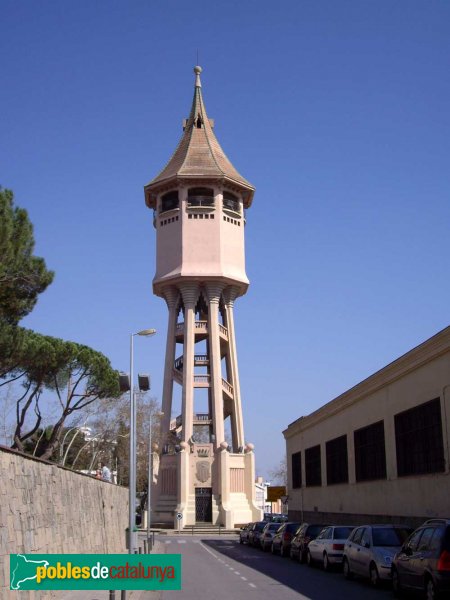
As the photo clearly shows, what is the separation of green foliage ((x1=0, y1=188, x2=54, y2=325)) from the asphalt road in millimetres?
11376

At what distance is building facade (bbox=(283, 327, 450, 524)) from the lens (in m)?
26.3

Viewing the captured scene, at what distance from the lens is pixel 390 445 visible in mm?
31250

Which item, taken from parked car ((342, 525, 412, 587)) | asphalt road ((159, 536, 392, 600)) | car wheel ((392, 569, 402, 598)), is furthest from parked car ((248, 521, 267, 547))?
car wheel ((392, 569, 402, 598))

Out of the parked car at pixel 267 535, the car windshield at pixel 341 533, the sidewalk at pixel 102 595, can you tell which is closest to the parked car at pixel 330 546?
the car windshield at pixel 341 533

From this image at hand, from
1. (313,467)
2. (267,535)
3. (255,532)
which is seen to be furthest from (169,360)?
(267,535)

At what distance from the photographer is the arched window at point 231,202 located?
→ 226ft

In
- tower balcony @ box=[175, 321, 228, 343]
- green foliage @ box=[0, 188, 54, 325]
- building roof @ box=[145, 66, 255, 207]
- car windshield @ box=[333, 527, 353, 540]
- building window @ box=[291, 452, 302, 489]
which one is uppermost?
building roof @ box=[145, 66, 255, 207]

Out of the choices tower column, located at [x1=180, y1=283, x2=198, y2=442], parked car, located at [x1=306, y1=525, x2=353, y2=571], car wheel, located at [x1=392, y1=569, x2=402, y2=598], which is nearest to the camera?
car wheel, located at [x1=392, y1=569, x2=402, y2=598]

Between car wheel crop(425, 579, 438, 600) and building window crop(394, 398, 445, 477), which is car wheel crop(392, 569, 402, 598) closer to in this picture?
car wheel crop(425, 579, 438, 600)

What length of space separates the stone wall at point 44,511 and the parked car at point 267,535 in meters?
11.4

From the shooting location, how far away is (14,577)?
13.0 meters

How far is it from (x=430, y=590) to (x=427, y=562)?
51cm

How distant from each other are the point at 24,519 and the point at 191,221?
174 feet

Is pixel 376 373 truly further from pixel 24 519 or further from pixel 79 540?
pixel 24 519
